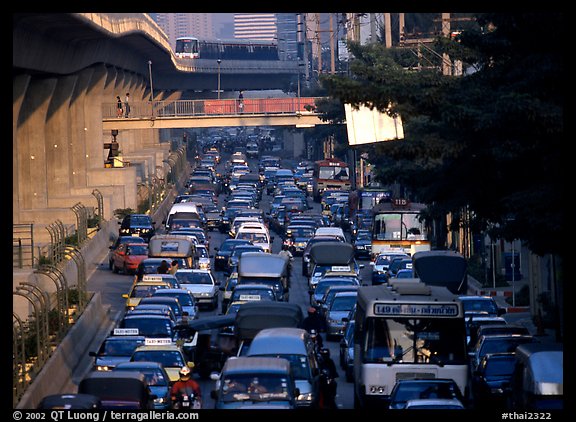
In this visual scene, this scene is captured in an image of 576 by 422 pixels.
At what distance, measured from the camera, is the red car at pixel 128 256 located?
5278 cm

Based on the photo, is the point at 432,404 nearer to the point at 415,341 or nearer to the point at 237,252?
the point at 415,341

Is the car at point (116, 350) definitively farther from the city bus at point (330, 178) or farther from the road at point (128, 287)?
the city bus at point (330, 178)

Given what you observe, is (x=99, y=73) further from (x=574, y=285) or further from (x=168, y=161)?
(x=574, y=285)

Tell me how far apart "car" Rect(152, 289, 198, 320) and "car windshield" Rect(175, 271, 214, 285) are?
4883mm

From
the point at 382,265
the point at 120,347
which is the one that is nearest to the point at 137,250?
the point at 382,265

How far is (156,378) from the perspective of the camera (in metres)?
24.5

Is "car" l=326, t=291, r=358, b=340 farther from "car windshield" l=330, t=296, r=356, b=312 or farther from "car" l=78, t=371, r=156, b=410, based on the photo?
"car" l=78, t=371, r=156, b=410

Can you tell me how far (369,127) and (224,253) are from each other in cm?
2472

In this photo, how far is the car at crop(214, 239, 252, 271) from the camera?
5434 centimetres

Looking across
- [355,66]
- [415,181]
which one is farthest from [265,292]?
[355,66]

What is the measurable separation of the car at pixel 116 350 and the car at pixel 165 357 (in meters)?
1.35

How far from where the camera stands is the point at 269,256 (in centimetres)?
4381

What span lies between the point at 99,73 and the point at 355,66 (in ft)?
170

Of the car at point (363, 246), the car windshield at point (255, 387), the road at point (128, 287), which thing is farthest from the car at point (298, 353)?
the car at point (363, 246)
